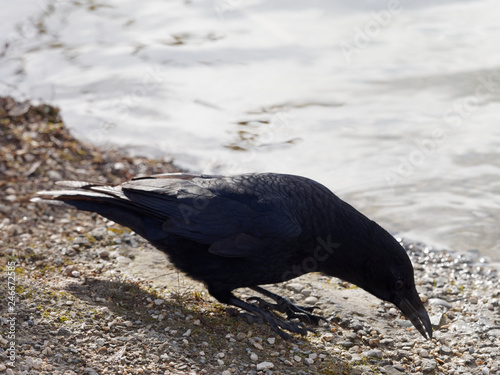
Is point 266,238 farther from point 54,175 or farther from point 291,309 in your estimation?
point 54,175

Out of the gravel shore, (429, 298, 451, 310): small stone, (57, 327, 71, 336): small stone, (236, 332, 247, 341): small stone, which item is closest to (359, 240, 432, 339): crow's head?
the gravel shore

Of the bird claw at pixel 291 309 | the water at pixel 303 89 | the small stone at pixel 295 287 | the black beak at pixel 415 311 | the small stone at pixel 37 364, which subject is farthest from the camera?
the water at pixel 303 89

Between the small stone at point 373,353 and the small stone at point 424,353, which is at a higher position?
the small stone at point 373,353

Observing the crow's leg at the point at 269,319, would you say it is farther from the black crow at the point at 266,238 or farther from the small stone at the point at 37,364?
the small stone at the point at 37,364

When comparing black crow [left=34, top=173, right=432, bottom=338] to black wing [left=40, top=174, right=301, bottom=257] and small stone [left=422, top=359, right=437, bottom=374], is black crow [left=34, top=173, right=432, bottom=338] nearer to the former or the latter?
black wing [left=40, top=174, right=301, bottom=257]

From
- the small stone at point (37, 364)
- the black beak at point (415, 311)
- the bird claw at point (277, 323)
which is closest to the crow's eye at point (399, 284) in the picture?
the black beak at point (415, 311)

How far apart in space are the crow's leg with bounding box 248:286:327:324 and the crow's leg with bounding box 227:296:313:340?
0.09 meters

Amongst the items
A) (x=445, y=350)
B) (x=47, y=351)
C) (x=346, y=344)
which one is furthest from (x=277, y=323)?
(x=47, y=351)

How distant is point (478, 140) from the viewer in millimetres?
7645

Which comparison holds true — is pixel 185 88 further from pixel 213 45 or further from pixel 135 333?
pixel 135 333

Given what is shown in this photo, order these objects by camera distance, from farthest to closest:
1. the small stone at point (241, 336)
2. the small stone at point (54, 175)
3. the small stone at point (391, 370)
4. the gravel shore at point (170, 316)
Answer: the small stone at point (54, 175), the small stone at point (241, 336), the small stone at point (391, 370), the gravel shore at point (170, 316)

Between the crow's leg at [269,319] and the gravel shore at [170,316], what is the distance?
5 centimetres

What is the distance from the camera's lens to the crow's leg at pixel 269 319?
4078 mm

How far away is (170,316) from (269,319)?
0.64 metres
